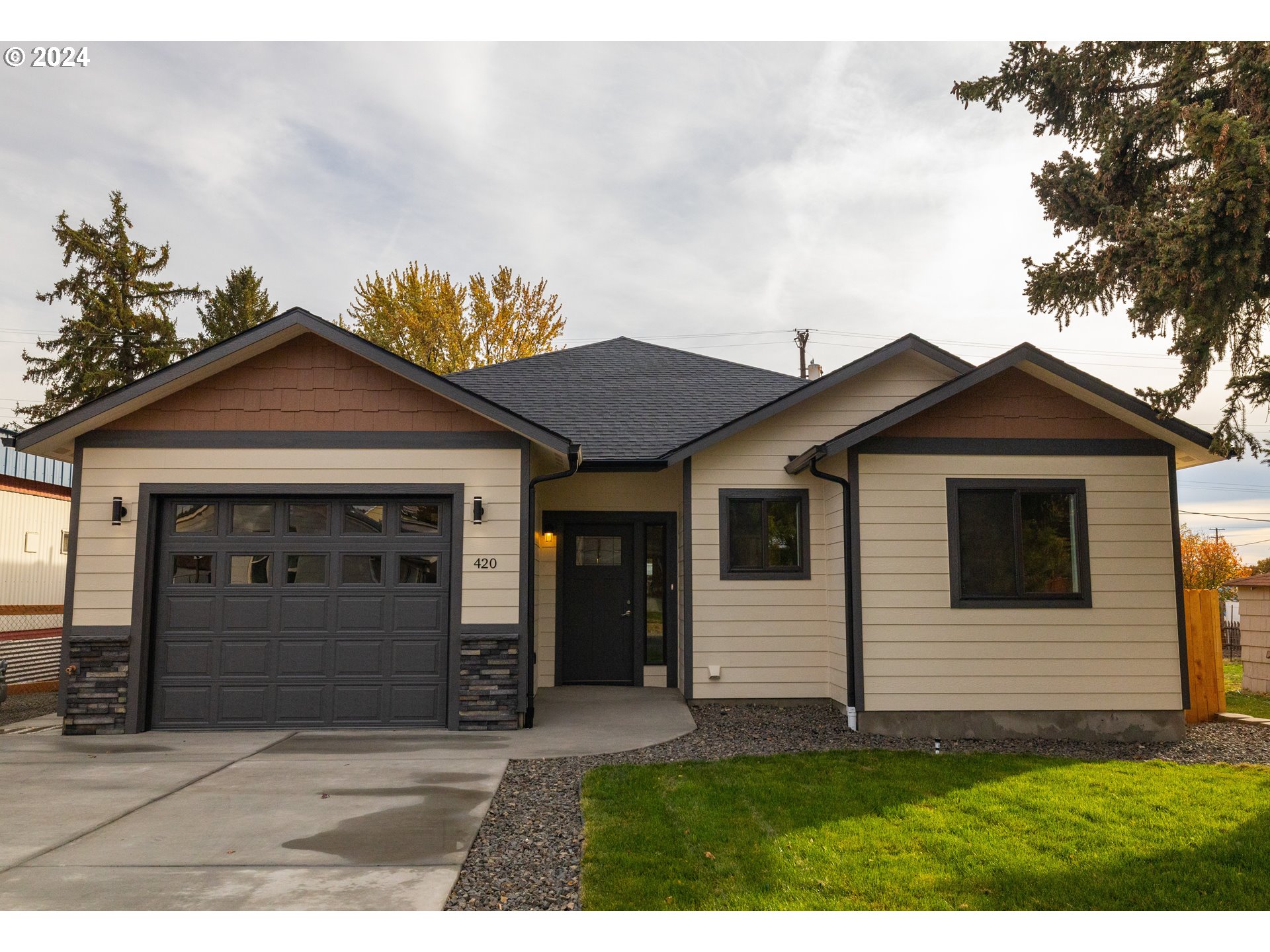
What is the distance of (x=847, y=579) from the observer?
344 inches

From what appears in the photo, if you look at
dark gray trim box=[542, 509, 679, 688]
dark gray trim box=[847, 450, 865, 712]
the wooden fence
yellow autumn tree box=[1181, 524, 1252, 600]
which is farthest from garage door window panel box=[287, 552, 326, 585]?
yellow autumn tree box=[1181, 524, 1252, 600]

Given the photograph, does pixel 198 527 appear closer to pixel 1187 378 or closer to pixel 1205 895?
Answer: pixel 1205 895

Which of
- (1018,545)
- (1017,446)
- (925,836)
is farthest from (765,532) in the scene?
(925,836)

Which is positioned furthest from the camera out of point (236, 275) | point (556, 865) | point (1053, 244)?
point (236, 275)

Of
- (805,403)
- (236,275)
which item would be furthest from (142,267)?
(805,403)

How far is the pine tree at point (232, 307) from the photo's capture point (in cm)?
2775

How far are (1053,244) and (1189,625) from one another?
4830 mm

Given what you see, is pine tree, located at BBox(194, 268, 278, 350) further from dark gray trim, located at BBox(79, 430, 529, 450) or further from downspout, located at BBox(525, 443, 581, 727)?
downspout, located at BBox(525, 443, 581, 727)

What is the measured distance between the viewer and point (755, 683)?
9.89 metres

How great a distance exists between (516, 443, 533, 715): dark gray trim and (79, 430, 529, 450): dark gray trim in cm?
34

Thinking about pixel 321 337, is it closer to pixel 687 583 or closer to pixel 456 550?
pixel 456 550

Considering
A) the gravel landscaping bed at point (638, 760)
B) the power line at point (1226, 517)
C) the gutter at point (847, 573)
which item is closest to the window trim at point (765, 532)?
the gutter at point (847, 573)

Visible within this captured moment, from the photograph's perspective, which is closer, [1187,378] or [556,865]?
[556,865]

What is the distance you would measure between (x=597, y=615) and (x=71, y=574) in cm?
595
